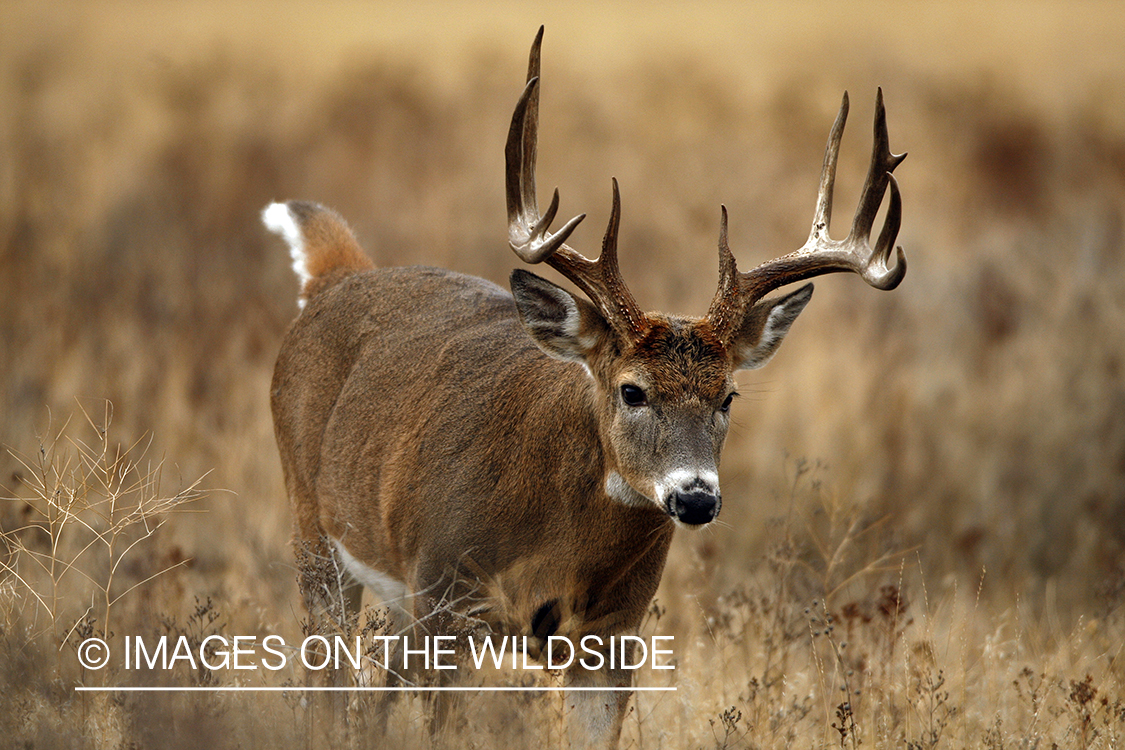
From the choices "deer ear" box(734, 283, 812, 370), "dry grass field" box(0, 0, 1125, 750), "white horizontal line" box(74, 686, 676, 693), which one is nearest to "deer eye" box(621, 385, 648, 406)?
"deer ear" box(734, 283, 812, 370)

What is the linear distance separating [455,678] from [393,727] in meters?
0.43

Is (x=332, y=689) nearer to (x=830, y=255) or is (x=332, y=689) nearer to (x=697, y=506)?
(x=697, y=506)

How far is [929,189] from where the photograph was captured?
17.4m

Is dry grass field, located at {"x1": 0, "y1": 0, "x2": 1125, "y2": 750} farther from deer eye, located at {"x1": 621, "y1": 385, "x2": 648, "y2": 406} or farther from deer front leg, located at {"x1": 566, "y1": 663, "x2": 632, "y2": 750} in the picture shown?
deer eye, located at {"x1": 621, "y1": 385, "x2": 648, "y2": 406}

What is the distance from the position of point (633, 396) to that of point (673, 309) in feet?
27.7

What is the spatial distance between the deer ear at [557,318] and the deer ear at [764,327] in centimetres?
57

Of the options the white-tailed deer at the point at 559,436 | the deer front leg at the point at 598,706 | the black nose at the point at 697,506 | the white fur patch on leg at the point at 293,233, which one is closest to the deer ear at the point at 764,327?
the white-tailed deer at the point at 559,436

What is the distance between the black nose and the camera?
4.68 metres

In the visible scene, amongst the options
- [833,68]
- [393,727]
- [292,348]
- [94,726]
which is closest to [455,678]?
[393,727]

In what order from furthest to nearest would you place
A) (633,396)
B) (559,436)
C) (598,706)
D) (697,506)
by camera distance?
1. (598,706)
2. (559,436)
3. (633,396)
4. (697,506)

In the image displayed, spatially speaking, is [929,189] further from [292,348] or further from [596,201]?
[292,348]

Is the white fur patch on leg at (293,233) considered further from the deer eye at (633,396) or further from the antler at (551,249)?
the deer eye at (633,396)

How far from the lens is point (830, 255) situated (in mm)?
5508

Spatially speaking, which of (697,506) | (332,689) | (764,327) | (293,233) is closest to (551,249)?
(764,327)
